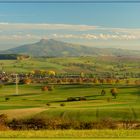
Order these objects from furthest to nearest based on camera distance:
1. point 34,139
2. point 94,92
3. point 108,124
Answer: point 94,92, point 108,124, point 34,139

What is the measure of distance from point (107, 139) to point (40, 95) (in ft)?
221

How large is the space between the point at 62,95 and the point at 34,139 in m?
65.0

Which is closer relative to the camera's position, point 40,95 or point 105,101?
point 105,101

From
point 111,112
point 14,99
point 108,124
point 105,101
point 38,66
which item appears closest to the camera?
point 108,124

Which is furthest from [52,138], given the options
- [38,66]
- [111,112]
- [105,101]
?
[38,66]

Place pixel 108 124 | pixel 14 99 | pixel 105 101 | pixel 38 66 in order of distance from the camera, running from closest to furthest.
→ pixel 108 124 < pixel 105 101 < pixel 14 99 < pixel 38 66

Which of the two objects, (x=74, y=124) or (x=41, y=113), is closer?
(x=74, y=124)

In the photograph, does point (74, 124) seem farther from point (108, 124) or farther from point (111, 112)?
point (111, 112)

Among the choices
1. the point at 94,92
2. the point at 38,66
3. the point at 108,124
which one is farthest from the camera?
the point at 38,66

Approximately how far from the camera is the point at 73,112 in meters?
49.6

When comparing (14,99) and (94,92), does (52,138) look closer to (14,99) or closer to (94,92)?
(14,99)

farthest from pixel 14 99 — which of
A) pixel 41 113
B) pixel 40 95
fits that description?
pixel 41 113

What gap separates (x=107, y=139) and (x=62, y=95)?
64783mm

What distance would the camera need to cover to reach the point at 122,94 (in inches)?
3041
